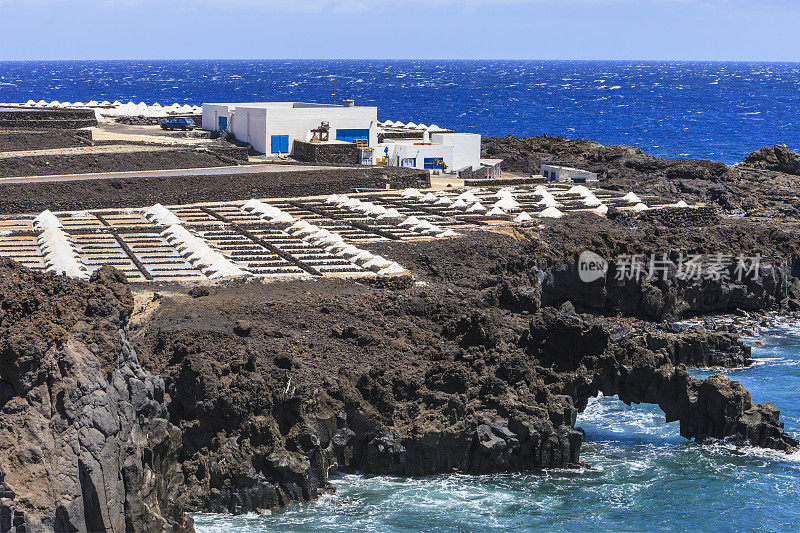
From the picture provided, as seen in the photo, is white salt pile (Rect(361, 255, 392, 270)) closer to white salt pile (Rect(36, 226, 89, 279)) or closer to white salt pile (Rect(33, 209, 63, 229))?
white salt pile (Rect(36, 226, 89, 279))

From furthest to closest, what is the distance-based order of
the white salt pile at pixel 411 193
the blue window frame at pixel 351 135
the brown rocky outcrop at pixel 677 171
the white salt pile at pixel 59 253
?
the blue window frame at pixel 351 135 < the brown rocky outcrop at pixel 677 171 < the white salt pile at pixel 411 193 < the white salt pile at pixel 59 253

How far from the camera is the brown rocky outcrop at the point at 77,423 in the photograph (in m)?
24.5

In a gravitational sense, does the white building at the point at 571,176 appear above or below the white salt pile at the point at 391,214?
above

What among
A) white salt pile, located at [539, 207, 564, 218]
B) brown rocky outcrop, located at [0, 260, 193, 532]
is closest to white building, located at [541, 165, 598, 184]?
white salt pile, located at [539, 207, 564, 218]

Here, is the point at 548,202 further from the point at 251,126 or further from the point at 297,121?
the point at 251,126

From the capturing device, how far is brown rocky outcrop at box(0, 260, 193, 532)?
24469 mm

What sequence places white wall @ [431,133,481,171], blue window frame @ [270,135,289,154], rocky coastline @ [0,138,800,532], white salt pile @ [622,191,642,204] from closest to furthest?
rocky coastline @ [0,138,800,532] → white salt pile @ [622,191,642,204] → blue window frame @ [270,135,289,154] → white wall @ [431,133,481,171]

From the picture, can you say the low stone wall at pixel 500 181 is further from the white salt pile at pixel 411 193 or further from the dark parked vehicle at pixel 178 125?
the dark parked vehicle at pixel 178 125

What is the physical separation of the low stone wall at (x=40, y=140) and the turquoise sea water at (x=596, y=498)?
174 ft

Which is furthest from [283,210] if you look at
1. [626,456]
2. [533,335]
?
[626,456]

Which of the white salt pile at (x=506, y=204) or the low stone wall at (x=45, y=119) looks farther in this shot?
the low stone wall at (x=45, y=119)

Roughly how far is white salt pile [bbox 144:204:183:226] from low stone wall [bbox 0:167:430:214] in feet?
13.2

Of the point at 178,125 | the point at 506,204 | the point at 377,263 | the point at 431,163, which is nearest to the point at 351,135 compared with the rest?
the point at 431,163

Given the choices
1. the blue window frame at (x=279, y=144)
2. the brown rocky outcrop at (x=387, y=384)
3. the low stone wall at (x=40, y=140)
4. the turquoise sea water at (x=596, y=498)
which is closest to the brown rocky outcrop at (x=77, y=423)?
the brown rocky outcrop at (x=387, y=384)
